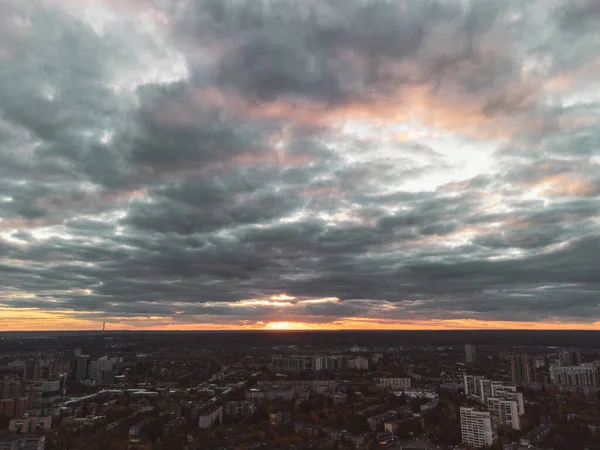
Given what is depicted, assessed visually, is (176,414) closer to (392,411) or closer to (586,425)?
(392,411)

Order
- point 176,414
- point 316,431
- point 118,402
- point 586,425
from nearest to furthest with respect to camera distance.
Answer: point 586,425 → point 316,431 → point 176,414 → point 118,402

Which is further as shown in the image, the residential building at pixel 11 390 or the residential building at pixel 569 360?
the residential building at pixel 569 360

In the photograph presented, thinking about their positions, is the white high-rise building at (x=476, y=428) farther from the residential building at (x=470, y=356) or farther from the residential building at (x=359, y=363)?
the residential building at (x=470, y=356)

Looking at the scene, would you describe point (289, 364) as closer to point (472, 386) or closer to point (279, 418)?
point (472, 386)

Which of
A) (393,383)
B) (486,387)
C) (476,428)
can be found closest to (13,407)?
(476,428)

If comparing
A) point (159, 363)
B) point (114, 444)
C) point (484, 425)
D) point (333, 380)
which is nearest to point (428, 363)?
point (333, 380)

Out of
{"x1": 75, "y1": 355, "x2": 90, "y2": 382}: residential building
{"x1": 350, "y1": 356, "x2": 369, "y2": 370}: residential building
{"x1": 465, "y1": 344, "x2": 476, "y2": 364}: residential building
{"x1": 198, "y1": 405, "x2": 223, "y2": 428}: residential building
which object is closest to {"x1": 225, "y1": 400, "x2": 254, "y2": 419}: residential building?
{"x1": 198, "y1": 405, "x2": 223, "y2": 428}: residential building

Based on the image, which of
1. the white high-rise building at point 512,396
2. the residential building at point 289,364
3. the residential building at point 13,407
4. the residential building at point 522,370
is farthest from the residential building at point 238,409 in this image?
the residential building at point 289,364

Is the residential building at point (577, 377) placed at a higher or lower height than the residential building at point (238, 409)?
higher
